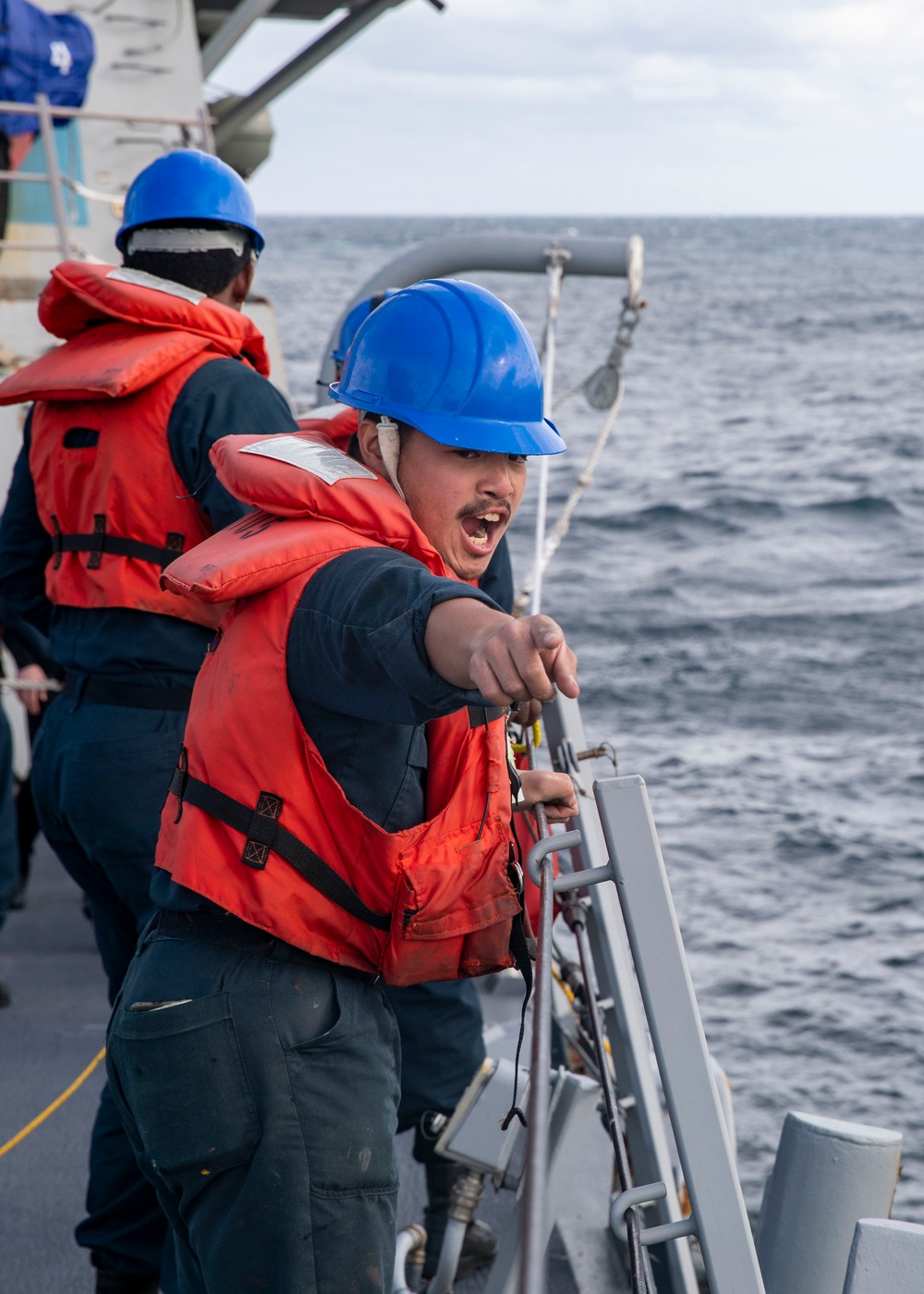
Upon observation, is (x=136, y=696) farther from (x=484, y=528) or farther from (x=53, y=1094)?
(x=53, y=1094)

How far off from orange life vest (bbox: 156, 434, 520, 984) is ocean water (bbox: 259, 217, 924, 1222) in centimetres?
520

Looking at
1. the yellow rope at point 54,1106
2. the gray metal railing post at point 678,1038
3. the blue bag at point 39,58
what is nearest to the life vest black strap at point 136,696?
the gray metal railing post at point 678,1038

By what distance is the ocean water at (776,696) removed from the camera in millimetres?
7719

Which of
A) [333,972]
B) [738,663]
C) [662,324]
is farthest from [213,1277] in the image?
[662,324]

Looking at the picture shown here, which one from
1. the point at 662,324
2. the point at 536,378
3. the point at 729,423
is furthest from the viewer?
the point at 662,324

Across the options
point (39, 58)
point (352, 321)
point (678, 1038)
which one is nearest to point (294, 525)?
point (678, 1038)

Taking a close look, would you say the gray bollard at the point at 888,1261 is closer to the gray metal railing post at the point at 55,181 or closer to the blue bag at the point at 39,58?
the gray metal railing post at the point at 55,181

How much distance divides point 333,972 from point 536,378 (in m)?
0.79

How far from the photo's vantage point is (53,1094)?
12.8 feet

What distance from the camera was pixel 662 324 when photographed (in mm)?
58594

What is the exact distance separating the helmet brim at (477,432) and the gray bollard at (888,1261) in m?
0.98

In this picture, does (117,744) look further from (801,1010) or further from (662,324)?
(662,324)

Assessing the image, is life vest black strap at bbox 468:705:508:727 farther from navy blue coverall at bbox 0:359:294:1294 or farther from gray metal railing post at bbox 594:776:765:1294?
navy blue coverall at bbox 0:359:294:1294

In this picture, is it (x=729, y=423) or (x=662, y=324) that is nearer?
(x=729, y=423)
